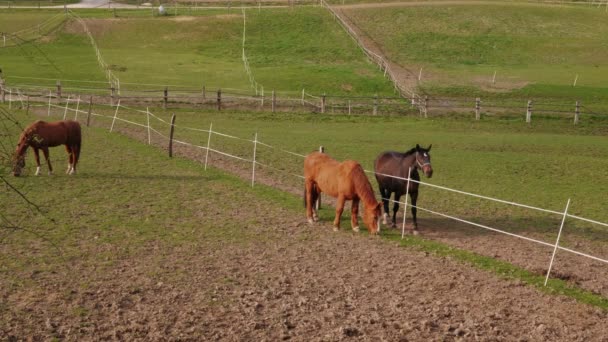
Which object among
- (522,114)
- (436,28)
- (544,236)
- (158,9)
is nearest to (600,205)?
(544,236)

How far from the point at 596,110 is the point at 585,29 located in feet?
88.7

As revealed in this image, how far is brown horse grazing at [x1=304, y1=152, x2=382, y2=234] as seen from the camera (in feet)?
44.2

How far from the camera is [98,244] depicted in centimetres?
1244

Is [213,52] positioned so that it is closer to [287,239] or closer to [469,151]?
[469,151]

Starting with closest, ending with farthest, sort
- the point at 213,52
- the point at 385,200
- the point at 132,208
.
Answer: the point at 385,200, the point at 132,208, the point at 213,52

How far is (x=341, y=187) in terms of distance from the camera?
1372cm

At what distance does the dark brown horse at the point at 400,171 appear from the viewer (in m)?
14.0

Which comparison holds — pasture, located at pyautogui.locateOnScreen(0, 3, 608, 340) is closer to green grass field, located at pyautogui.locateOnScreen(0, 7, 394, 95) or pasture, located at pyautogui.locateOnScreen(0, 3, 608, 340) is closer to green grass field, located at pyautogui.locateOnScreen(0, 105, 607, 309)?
green grass field, located at pyautogui.locateOnScreen(0, 105, 607, 309)

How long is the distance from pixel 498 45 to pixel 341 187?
47499 millimetres

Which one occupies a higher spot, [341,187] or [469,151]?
[341,187]

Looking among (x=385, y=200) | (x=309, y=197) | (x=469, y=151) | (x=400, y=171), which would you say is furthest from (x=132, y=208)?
(x=469, y=151)

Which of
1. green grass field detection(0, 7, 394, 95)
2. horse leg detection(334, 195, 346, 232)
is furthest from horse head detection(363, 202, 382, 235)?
green grass field detection(0, 7, 394, 95)

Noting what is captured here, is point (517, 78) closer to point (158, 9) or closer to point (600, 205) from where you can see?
point (600, 205)

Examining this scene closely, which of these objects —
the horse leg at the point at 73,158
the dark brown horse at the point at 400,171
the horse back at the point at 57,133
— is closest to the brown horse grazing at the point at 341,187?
the dark brown horse at the point at 400,171
